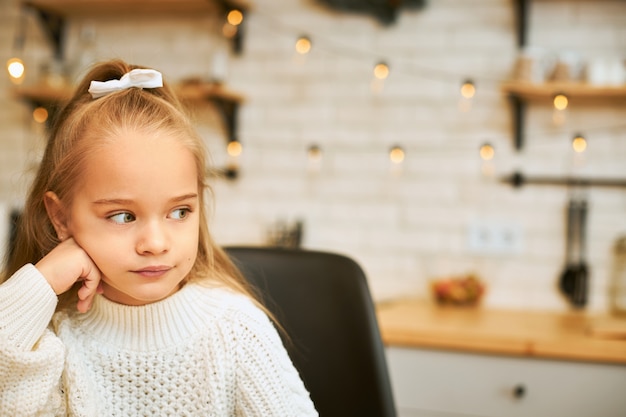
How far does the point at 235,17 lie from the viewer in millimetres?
2424

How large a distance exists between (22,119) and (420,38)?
166cm

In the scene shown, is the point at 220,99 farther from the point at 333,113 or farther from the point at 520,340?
the point at 520,340

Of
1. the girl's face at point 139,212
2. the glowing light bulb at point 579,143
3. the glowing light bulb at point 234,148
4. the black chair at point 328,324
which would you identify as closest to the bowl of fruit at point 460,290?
the glowing light bulb at point 579,143

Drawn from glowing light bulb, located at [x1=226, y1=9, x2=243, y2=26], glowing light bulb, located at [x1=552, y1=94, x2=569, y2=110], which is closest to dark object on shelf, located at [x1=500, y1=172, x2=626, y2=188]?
glowing light bulb, located at [x1=552, y1=94, x2=569, y2=110]

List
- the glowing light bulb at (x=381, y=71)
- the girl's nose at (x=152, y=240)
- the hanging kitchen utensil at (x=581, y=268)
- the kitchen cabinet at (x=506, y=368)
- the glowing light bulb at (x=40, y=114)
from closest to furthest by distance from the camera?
1. the girl's nose at (x=152, y=240)
2. the kitchen cabinet at (x=506, y=368)
3. the hanging kitchen utensil at (x=581, y=268)
4. the glowing light bulb at (x=381, y=71)
5. the glowing light bulb at (x=40, y=114)

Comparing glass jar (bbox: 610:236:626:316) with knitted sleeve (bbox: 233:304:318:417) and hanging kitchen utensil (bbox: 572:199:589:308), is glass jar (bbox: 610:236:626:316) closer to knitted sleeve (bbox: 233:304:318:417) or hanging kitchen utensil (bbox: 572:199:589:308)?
hanging kitchen utensil (bbox: 572:199:589:308)

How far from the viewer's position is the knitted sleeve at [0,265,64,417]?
93cm

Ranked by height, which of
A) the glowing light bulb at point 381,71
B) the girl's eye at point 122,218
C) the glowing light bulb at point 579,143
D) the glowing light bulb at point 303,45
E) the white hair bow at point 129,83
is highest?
the glowing light bulb at point 303,45

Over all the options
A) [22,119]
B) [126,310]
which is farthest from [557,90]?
[22,119]

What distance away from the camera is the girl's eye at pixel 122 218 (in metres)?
0.93

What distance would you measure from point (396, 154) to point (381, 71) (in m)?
0.30

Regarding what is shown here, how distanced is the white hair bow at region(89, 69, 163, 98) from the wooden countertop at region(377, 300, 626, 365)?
1097 mm

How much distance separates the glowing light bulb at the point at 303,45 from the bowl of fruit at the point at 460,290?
3.17 ft

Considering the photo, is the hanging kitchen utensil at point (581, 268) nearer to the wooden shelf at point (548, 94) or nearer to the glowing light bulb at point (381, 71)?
the wooden shelf at point (548, 94)
